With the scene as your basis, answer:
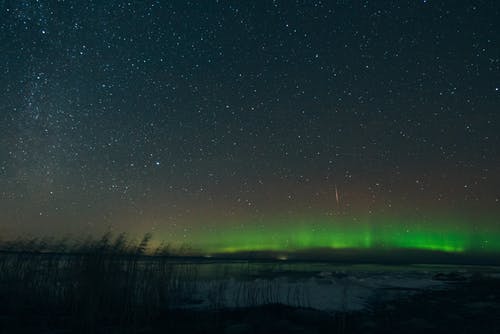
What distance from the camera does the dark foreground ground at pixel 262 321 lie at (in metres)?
11.3

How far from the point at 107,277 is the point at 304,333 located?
23.1 feet

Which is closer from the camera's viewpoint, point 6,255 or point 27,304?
point 27,304

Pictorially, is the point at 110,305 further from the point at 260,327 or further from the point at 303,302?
the point at 303,302

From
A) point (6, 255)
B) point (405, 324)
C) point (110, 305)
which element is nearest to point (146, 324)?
point (110, 305)

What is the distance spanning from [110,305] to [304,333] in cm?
700

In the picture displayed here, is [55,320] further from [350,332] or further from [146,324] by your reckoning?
[350,332]

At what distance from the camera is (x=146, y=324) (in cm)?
1187

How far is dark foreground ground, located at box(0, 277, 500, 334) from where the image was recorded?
445 inches

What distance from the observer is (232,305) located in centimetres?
1622

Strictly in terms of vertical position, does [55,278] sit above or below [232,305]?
above

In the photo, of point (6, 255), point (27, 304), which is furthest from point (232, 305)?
point (6, 255)

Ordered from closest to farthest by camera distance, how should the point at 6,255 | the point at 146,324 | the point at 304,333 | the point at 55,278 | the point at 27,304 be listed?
the point at 304,333 → the point at 146,324 → the point at 27,304 → the point at 55,278 → the point at 6,255

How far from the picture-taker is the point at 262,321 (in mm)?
12258

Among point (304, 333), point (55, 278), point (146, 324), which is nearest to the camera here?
point (304, 333)
